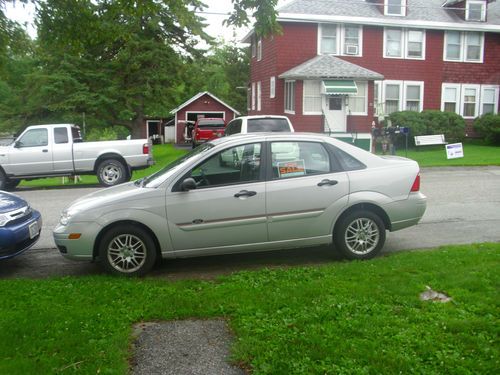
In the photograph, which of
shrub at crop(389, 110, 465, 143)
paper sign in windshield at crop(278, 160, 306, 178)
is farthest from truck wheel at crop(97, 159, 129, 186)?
shrub at crop(389, 110, 465, 143)

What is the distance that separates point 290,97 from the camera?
26.7 meters

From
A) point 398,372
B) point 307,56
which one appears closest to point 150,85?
point 307,56

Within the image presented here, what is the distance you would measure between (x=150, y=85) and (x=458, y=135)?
15.8 metres

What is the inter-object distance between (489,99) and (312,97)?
10.8 meters

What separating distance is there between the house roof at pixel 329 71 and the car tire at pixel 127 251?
772 inches

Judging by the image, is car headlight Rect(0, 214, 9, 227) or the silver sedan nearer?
the silver sedan

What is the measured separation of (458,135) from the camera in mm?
27109

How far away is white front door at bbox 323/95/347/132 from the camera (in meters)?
25.4

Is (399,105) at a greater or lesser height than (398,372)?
greater

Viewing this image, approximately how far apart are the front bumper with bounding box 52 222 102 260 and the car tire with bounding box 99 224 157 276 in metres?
0.12

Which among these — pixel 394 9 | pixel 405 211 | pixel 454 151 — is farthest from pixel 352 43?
pixel 405 211

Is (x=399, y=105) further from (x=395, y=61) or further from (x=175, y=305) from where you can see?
(x=175, y=305)

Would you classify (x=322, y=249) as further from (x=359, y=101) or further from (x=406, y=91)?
(x=406, y=91)

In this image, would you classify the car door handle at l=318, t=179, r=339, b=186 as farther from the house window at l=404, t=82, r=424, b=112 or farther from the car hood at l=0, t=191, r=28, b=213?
the house window at l=404, t=82, r=424, b=112
